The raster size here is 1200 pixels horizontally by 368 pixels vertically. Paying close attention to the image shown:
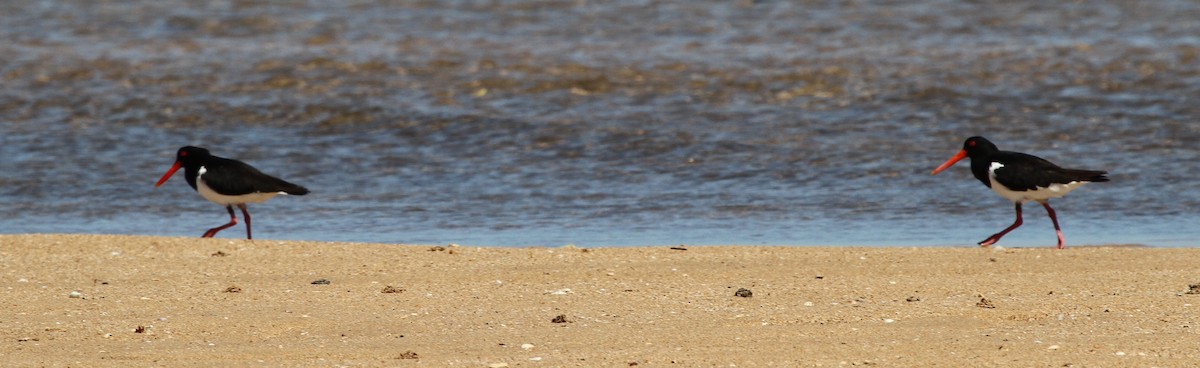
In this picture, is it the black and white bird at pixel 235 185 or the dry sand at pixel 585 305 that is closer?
the dry sand at pixel 585 305

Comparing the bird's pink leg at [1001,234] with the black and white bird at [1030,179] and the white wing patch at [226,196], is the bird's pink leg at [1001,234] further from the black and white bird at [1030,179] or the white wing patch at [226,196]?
the white wing patch at [226,196]

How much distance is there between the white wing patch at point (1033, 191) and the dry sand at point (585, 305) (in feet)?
3.33

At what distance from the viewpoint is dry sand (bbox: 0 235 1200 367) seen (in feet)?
18.5

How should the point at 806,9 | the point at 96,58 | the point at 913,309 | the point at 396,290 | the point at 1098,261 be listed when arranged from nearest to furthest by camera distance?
the point at 913,309
the point at 396,290
the point at 1098,261
the point at 96,58
the point at 806,9

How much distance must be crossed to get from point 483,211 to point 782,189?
6.59 feet

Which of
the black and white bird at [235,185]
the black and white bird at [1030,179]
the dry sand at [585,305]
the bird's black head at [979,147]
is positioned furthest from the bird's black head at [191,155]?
the black and white bird at [1030,179]

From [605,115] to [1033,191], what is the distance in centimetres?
492

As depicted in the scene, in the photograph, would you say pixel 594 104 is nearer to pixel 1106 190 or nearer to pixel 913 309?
pixel 1106 190

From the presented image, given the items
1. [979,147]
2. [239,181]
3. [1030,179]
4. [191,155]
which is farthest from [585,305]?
[191,155]

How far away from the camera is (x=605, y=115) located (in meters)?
13.5

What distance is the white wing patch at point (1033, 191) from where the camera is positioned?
925 centimetres

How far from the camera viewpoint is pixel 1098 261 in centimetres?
777

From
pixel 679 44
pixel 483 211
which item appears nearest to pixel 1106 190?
pixel 483 211

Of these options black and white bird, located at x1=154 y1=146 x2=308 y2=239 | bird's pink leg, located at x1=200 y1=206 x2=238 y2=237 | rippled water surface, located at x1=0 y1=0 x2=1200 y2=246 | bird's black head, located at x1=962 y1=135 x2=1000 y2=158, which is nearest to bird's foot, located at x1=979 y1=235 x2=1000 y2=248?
rippled water surface, located at x1=0 y1=0 x2=1200 y2=246
